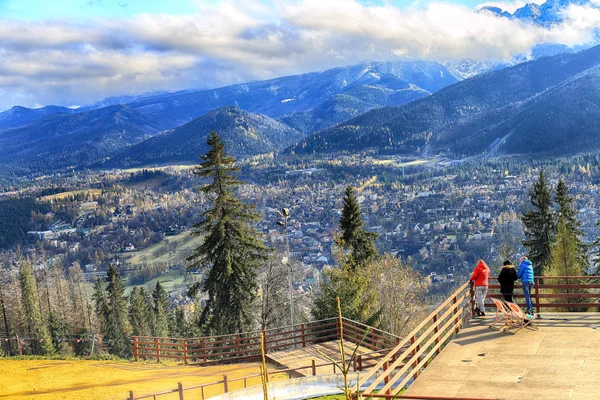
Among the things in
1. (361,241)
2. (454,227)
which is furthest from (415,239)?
(361,241)

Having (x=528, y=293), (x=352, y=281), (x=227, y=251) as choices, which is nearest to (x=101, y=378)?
(x=227, y=251)

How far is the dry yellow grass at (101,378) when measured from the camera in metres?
22.6

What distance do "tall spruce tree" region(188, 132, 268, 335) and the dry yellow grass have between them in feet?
24.8

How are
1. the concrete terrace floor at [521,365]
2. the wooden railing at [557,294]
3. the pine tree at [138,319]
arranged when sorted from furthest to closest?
the pine tree at [138,319]
the wooden railing at [557,294]
the concrete terrace floor at [521,365]

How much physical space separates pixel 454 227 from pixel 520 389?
19174 centimetres

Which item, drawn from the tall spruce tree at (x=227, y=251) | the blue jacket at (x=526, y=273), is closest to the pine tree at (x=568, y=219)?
the tall spruce tree at (x=227, y=251)

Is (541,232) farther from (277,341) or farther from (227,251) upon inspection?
(277,341)

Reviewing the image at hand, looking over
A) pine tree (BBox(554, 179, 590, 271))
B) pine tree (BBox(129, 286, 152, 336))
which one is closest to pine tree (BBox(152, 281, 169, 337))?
pine tree (BBox(129, 286, 152, 336))

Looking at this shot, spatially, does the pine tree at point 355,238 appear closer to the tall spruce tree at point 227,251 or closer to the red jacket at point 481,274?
the tall spruce tree at point 227,251

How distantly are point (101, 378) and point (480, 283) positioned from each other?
632 inches

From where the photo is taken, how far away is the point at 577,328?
16391 mm

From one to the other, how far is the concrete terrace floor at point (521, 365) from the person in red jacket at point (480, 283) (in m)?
0.91

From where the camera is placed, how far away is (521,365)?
13766mm

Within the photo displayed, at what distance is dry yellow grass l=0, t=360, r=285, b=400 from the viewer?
22625 millimetres
